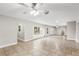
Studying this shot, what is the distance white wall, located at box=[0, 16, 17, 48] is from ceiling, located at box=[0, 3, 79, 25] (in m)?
0.12

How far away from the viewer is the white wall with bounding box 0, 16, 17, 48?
136 cm

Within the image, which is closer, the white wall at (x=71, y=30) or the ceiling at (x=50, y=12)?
the ceiling at (x=50, y=12)

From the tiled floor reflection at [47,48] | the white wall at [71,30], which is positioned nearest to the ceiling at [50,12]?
the white wall at [71,30]

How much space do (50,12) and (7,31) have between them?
34.8 inches

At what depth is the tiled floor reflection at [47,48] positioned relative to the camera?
138 cm

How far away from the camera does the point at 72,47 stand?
1581mm

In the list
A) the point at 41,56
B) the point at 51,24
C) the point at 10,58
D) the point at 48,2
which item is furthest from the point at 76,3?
the point at 10,58

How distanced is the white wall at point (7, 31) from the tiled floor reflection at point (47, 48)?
0.37 feet

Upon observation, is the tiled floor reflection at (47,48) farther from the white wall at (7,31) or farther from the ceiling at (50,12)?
the ceiling at (50,12)

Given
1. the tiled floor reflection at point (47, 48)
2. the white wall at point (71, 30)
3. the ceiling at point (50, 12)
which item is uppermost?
the ceiling at point (50, 12)

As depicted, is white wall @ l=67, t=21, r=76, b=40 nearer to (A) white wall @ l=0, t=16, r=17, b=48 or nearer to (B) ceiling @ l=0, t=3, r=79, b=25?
(B) ceiling @ l=0, t=3, r=79, b=25

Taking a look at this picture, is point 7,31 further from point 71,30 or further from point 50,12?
point 71,30

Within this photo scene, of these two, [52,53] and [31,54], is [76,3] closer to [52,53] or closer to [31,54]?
[52,53]

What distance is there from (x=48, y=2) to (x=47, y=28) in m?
0.56
